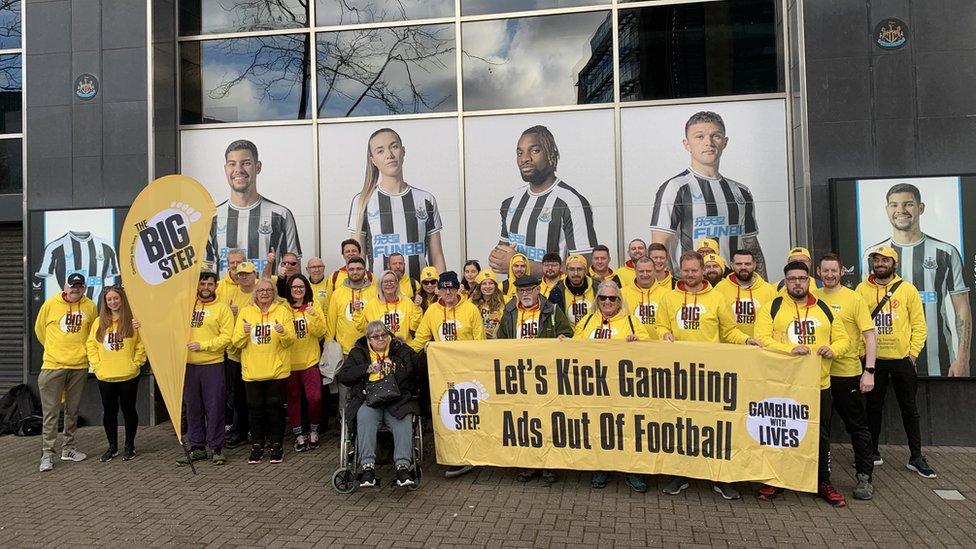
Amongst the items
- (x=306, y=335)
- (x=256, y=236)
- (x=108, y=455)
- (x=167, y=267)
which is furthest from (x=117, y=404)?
(x=256, y=236)

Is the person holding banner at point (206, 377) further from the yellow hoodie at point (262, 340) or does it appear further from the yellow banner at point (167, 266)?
the yellow banner at point (167, 266)

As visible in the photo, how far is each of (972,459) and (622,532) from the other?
4043 millimetres

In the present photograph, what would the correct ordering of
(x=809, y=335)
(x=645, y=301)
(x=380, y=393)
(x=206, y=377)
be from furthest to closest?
(x=206, y=377) → (x=645, y=301) → (x=380, y=393) → (x=809, y=335)

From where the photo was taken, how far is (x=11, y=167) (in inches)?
349

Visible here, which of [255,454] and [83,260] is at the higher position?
[83,260]

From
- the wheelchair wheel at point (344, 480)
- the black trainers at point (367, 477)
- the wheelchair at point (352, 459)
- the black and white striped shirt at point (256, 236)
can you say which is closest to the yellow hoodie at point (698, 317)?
the wheelchair at point (352, 459)

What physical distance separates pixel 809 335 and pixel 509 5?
579 centimetres

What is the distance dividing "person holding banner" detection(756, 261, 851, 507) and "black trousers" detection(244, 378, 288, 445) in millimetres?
4385

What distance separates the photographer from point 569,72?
8398 millimetres

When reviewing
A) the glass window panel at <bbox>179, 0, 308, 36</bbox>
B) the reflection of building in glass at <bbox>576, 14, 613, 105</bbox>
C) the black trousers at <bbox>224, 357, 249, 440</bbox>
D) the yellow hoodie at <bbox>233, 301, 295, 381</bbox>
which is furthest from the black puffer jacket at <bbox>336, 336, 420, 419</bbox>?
the glass window panel at <bbox>179, 0, 308, 36</bbox>

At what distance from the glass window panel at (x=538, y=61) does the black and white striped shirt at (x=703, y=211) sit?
1.52m

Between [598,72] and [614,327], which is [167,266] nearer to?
[614,327]

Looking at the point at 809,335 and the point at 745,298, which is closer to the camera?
the point at 809,335

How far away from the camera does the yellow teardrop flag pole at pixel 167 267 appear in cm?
580
